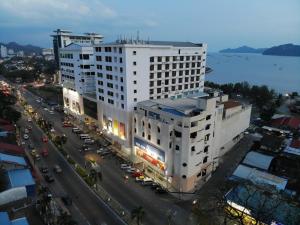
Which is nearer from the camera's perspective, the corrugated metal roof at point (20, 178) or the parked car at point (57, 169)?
the corrugated metal roof at point (20, 178)

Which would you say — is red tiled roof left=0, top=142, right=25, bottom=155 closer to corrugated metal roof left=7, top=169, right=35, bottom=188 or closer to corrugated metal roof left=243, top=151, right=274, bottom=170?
corrugated metal roof left=7, top=169, right=35, bottom=188

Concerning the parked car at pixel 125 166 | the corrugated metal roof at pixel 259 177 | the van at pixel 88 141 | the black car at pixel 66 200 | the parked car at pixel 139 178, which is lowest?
the parked car at pixel 139 178

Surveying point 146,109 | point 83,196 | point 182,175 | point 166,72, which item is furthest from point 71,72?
point 182,175

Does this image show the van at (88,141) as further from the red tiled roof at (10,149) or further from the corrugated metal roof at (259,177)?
the corrugated metal roof at (259,177)

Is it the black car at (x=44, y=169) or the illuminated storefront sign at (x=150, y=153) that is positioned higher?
the illuminated storefront sign at (x=150, y=153)

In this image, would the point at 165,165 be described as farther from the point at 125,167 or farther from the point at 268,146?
the point at 268,146

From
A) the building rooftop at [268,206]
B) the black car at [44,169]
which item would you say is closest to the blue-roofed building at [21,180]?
the black car at [44,169]

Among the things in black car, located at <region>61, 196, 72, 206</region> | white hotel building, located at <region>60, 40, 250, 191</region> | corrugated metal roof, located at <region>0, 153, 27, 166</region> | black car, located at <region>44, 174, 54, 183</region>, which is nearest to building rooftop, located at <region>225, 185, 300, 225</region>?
white hotel building, located at <region>60, 40, 250, 191</region>
